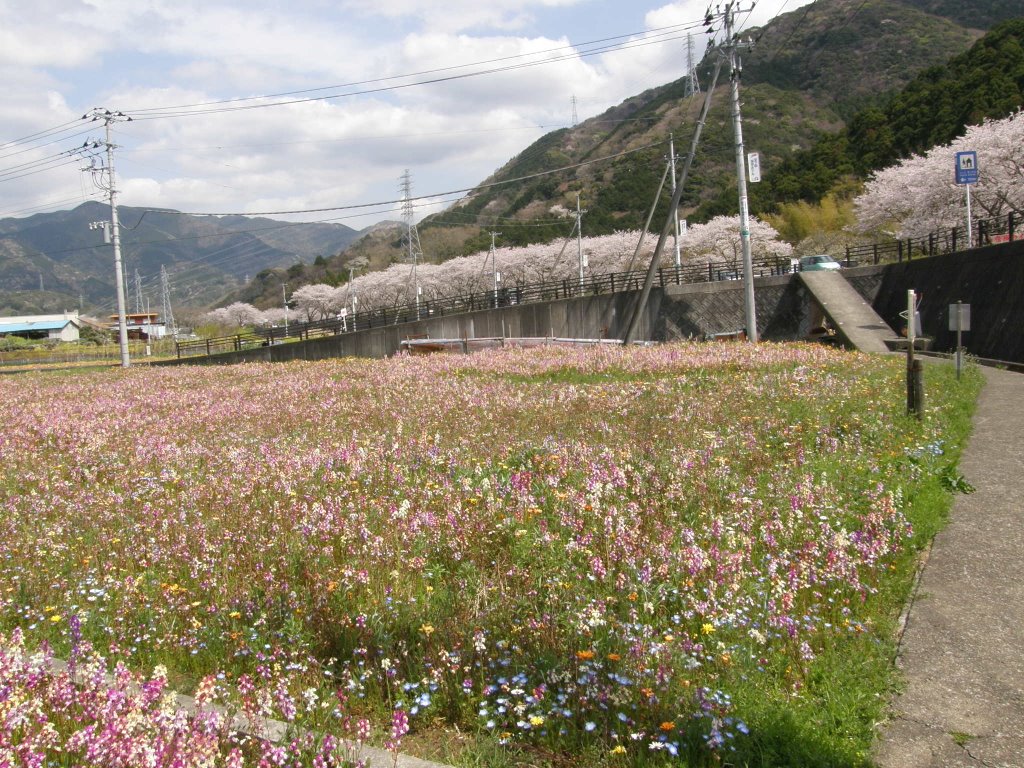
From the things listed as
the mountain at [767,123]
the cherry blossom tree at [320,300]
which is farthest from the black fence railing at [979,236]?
the cherry blossom tree at [320,300]

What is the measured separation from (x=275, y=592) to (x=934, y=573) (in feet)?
16.4

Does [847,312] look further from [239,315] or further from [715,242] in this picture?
[239,315]

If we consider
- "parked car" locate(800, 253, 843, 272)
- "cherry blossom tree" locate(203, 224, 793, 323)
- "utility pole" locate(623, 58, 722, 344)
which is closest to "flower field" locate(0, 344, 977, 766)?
"utility pole" locate(623, 58, 722, 344)

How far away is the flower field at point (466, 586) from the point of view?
10.6ft

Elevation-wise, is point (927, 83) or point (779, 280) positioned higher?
point (927, 83)

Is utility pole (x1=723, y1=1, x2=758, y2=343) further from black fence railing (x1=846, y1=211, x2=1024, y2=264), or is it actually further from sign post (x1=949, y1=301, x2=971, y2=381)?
sign post (x1=949, y1=301, x2=971, y2=381)

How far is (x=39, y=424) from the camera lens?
44.1 feet

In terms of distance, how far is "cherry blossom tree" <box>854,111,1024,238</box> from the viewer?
1811 inches

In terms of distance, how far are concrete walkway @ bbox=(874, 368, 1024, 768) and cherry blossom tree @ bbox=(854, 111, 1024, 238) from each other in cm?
4184

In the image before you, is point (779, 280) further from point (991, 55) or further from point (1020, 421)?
point (991, 55)

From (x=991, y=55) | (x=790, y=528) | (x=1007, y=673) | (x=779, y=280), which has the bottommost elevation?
(x=1007, y=673)

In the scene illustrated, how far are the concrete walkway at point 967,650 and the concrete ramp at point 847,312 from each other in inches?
800

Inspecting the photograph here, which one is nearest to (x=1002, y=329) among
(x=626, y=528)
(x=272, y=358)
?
(x=626, y=528)

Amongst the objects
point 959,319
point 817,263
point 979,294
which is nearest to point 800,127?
point 817,263
